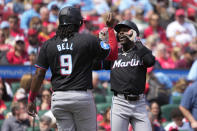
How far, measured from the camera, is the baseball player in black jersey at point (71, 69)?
5094mm

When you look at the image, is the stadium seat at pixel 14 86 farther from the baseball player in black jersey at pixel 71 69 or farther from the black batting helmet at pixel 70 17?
the black batting helmet at pixel 70 17

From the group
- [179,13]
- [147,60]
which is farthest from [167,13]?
[147,60]

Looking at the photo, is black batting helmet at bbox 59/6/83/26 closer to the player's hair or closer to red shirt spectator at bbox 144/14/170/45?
the player's hair

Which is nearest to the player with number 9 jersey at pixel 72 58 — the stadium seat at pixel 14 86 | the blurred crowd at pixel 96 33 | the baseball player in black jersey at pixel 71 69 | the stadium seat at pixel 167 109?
the baseball player in black jersey at pixel 71 69

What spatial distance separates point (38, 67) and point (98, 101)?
4796mm

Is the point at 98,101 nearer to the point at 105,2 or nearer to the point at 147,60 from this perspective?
the point at 147,60

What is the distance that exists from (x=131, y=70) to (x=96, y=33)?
2373 mm

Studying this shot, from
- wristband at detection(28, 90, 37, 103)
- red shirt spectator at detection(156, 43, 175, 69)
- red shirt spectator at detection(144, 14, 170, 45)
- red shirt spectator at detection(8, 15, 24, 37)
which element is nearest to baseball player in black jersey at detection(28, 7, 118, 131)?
wristband at detection(28, 90, 37, 103)

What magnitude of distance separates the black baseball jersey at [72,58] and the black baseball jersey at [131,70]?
2.45ft

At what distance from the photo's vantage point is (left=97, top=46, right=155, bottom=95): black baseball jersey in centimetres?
583

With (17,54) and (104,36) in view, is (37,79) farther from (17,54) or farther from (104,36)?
(17,54)

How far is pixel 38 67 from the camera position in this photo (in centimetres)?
523

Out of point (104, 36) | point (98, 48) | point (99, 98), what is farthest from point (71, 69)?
point (99, 98)

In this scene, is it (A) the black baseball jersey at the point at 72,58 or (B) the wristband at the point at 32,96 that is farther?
(B) the wristband at the point at 32,96
